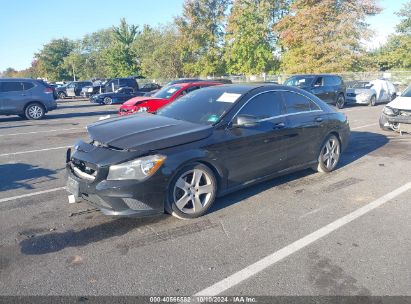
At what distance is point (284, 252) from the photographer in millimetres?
3408

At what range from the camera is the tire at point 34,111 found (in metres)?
14.6

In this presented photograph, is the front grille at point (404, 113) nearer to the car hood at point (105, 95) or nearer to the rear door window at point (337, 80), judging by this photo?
the rear door window at point (337, 80)

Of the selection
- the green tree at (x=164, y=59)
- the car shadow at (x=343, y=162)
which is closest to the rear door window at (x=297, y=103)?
the car shadow at (x=343, y=162)

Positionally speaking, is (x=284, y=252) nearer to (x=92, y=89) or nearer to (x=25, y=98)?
(x=25, y=98)

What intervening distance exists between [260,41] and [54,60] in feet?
179

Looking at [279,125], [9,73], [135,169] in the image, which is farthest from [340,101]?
[9,73]

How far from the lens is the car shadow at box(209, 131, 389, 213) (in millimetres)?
4820

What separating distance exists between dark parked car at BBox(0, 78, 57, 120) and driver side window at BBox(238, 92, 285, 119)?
41.3 feet

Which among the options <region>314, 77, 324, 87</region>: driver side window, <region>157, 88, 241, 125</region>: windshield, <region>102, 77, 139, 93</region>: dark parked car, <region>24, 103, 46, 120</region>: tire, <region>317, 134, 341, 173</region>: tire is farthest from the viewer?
<region>102, 77, 139, 93</region>: dark parked car

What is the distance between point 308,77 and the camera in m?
16.2

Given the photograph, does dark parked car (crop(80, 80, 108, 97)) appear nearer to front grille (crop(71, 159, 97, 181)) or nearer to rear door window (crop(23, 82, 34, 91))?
rear door window (crop(23, 82, 34, 91))

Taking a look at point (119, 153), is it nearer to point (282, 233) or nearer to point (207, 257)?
point (207, 257)

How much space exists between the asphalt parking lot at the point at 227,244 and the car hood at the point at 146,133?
3.09 feet

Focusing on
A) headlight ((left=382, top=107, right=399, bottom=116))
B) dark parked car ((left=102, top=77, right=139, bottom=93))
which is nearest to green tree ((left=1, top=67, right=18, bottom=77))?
dark parked car ((left=102, top=77, right=139, bottom=93))
